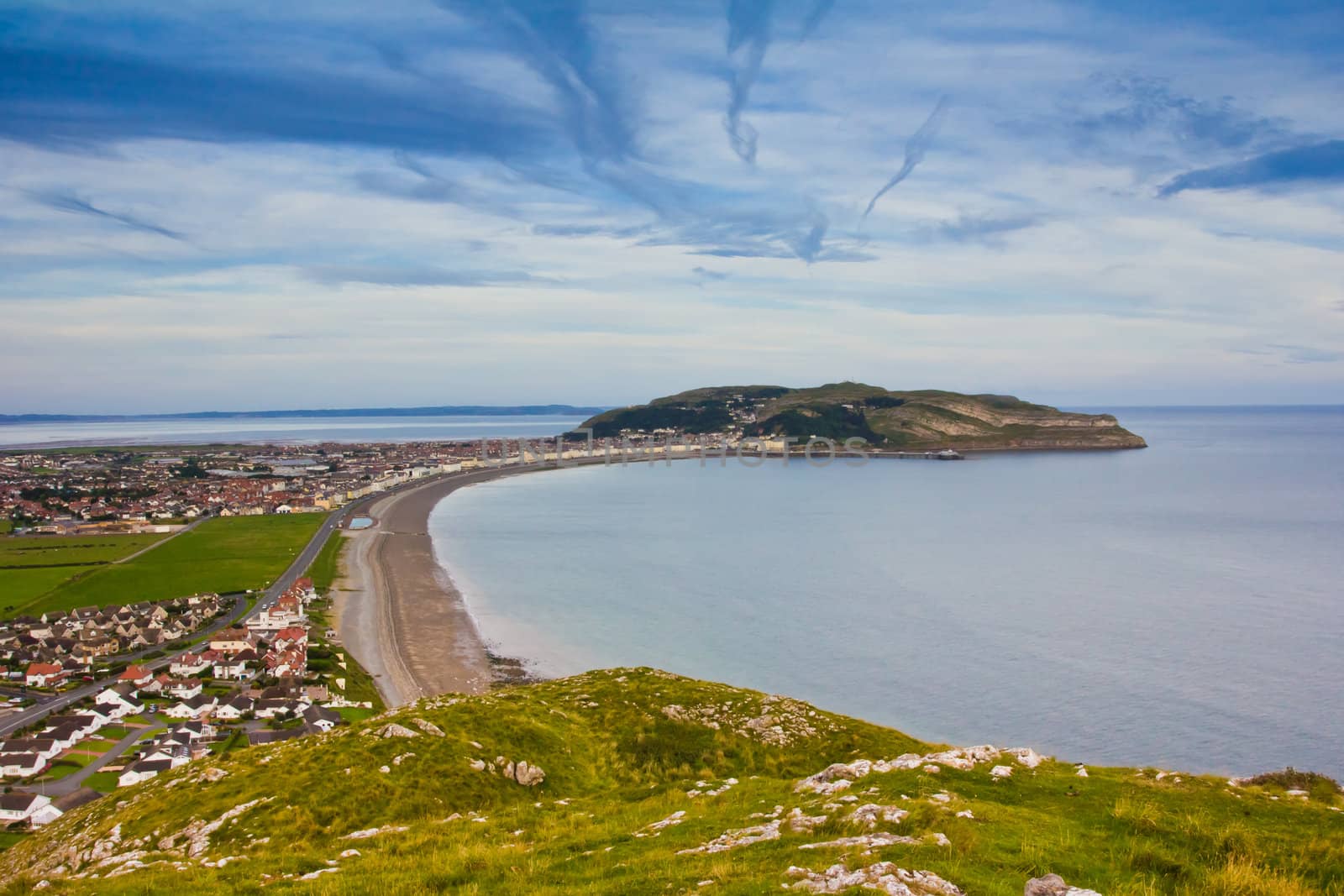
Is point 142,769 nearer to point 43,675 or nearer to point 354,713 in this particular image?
point 354,713

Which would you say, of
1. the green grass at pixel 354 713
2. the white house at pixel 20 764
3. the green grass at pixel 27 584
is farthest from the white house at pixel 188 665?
the green grass at pixel 27 584

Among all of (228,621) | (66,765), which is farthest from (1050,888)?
(228,621)

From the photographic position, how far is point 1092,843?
8797 millimetres

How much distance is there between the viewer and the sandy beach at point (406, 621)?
140ft

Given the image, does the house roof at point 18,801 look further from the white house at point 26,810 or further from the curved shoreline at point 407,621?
the curved shoreline at point 407,621

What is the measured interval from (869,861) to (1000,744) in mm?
28822

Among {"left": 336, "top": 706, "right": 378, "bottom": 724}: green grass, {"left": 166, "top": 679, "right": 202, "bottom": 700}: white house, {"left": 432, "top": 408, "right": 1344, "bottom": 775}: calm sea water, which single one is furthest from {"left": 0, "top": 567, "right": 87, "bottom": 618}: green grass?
{"left": 336, "top": 706, "right": 378, "bottom": 724}: green grass

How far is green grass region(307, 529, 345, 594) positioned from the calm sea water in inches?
423

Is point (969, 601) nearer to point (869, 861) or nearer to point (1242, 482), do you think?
point (869, 861)

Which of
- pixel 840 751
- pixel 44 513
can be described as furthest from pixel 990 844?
pixel 44 513

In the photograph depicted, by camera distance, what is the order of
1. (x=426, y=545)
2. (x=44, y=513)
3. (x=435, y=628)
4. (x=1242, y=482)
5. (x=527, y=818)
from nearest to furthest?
1. (x=527, y=818)
2. (x=435, y=628)
3. (x=426, y=545)
4. (x=44, y=513)
5. (x=1242, y=482)

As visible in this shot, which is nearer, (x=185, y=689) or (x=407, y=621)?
(x=185, y=689)

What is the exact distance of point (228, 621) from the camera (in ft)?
182

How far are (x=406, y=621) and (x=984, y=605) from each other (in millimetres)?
41790
